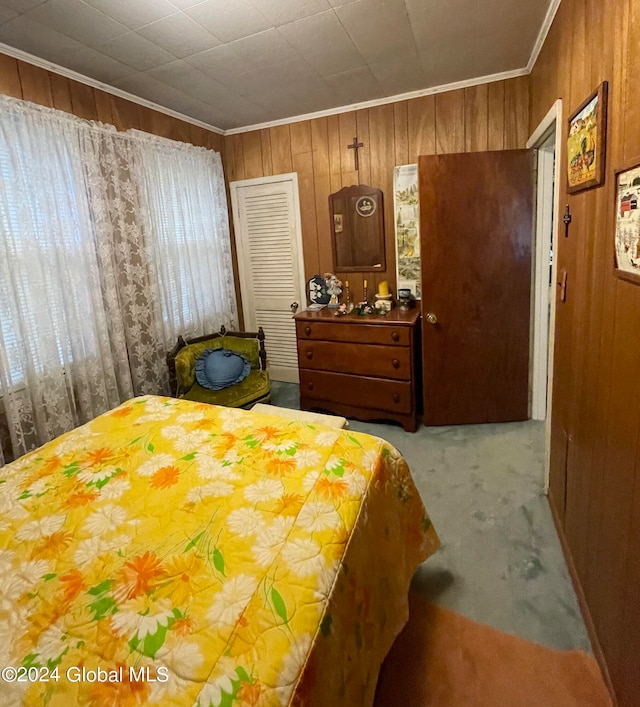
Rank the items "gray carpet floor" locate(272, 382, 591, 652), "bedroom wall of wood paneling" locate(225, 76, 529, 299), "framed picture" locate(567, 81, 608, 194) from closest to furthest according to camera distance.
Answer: "framed picture" locate(567, 81, 608, 194), "gray carpet floor" locate(272, 382, 591, 652), "bedroom wall of wood paneling" locate(225, 76, 529, 299)

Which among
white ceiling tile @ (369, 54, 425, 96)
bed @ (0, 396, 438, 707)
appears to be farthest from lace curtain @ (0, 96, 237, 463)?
white ceiling tile @ (369, 54, 425, 96)

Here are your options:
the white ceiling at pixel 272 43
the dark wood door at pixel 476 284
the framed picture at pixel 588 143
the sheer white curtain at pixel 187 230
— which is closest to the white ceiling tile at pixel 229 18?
the white ceiling at pixel 272 43

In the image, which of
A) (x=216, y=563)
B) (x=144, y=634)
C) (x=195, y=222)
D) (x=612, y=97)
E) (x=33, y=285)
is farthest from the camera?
(x=195, y=222)

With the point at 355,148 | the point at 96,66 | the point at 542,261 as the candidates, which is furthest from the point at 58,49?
the point at 542,261

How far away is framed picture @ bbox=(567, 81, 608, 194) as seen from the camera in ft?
4.36

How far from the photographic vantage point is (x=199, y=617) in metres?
→ 0.90

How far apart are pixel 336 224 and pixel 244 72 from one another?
1317mm

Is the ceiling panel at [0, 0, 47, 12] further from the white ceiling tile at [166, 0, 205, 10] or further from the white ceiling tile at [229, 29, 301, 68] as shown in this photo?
the white ceiling tile at [229, 29, 301, 68]

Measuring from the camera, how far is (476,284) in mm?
2812

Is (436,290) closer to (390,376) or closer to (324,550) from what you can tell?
(390,376)

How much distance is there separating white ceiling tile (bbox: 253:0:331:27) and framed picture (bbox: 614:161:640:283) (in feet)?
5.14

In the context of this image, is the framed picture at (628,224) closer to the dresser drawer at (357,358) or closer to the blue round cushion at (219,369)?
the dresser drawer at (357,358)

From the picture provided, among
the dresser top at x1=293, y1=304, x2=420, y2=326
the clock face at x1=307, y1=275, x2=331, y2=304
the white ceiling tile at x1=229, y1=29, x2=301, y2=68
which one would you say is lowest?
the dresser top at x1=293, y1=304, x2=420, y2=326

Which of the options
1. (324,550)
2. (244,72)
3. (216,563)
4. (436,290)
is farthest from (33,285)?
(436,290)
